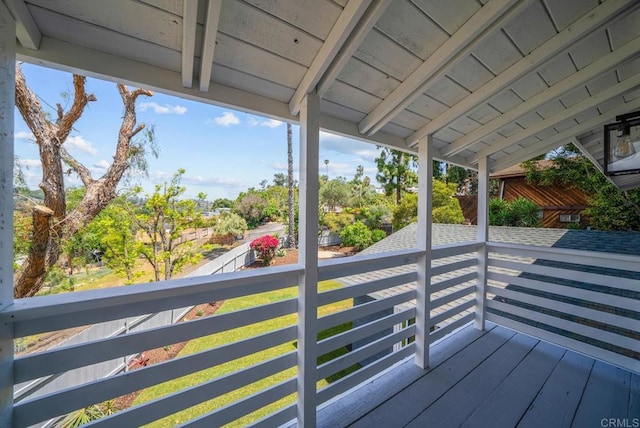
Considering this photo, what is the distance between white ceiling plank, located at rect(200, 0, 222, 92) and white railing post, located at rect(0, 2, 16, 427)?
1.70 feet

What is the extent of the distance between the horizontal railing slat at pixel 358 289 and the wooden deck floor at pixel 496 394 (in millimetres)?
655

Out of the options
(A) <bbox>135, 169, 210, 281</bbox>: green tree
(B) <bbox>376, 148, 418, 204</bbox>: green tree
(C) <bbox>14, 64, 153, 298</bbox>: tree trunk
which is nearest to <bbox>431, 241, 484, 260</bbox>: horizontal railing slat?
(C) <bbox>14, 64, 153, 298</bbox>: tree trunk

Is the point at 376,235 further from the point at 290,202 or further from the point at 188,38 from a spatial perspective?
the point at 188,38

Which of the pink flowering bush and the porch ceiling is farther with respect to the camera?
the pink flowering bush

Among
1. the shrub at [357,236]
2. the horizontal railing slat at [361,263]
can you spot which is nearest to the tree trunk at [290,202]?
the shrub at [357,236]

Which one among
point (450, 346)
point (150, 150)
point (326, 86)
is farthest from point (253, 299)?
point (326, 86)

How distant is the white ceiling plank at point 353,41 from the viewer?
3.02ft

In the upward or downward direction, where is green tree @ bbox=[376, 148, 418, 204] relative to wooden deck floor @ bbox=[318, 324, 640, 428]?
upward

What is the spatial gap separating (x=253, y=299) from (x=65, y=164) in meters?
4.81

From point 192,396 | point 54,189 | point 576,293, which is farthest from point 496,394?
point 54,189

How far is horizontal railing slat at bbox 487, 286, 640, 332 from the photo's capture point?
1.92 metres

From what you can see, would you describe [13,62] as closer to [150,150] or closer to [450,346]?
[450,346]

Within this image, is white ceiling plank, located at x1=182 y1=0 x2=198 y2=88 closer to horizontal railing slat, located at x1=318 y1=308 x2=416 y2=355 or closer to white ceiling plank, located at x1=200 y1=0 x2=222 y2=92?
white ceiling plank, located at x1=200 y1=0 x2=222 y2=92

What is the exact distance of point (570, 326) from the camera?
2168 millimetres
